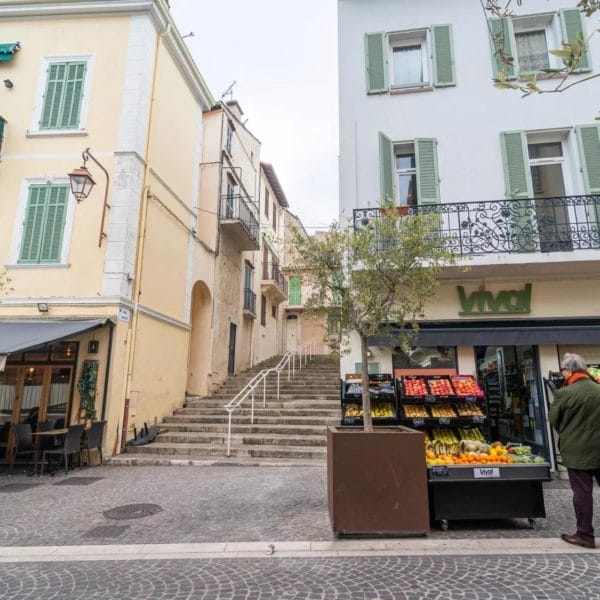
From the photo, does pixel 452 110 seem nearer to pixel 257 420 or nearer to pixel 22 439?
pixel 257 420

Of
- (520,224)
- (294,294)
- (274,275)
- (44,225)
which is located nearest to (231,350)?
(274,275)

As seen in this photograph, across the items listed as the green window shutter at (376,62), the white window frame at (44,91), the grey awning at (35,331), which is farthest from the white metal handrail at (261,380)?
the green window shutter at (376,62)

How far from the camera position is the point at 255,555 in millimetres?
4113

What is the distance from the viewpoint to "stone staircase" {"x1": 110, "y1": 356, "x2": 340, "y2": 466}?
352 inches

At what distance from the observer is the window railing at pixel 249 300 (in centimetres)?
1827

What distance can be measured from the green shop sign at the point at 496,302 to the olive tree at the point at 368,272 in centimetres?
364

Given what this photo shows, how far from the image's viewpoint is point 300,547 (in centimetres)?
428

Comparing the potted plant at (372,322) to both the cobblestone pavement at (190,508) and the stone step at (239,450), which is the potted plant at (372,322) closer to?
the cobblestone pavement at (190,508)

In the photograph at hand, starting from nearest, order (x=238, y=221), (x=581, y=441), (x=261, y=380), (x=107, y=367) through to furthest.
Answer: (x=581, y=441) < (x=107, y=367) < (x=261, y=380) < (x=238, y=221)

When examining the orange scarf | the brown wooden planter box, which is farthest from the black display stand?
the orange scarf

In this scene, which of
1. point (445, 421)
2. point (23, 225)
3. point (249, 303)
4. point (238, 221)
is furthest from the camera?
point (249, 303)

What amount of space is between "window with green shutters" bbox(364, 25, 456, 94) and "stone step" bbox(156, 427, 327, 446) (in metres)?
8.20

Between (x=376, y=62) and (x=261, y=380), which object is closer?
(x=376, y=62)

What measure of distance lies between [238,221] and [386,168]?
6664 millimetres
